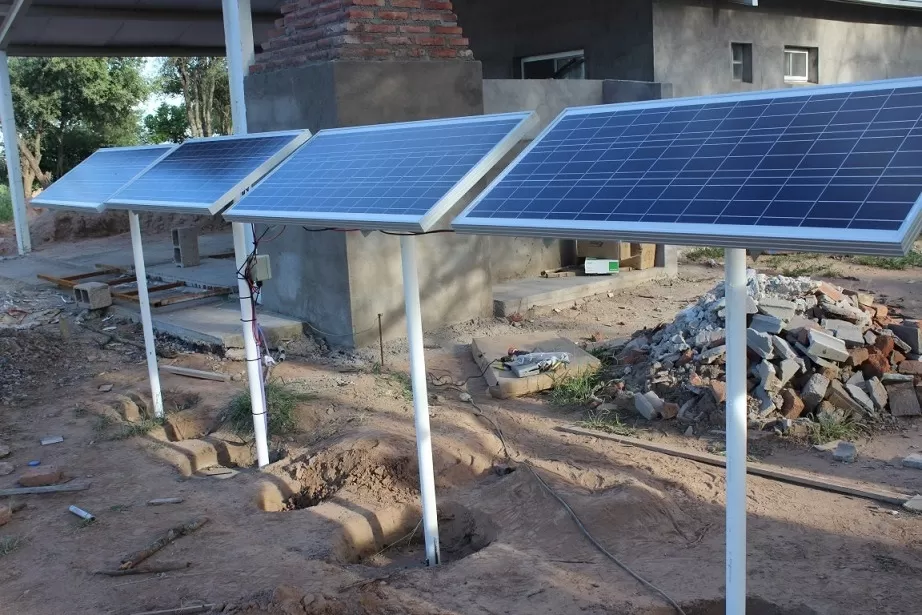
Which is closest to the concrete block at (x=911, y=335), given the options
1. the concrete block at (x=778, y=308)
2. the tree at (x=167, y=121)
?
the concrete block at (x=778, y=308)

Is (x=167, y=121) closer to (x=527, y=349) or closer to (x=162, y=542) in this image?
(x=527, y=349)

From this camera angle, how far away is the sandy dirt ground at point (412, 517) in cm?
476

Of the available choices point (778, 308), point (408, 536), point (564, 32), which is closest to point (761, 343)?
point (778, 308)

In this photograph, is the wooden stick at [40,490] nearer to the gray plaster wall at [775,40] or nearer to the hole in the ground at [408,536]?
the hole in the ground at [408,536]

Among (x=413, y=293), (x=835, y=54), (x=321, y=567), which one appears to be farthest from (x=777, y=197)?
(x=835, y=54)

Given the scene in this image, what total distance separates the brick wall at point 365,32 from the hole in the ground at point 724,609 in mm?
7271

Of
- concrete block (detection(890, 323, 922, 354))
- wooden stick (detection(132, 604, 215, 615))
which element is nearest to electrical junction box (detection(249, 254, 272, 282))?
wooden stick (detection(132, 604, 215, 615))

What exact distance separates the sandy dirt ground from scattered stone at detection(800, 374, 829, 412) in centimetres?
59

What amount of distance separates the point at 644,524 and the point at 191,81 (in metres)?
33.1

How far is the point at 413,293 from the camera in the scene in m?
5.04

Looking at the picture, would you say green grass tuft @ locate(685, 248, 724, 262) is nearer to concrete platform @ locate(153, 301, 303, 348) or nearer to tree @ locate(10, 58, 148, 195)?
concrete platform @ locate(153, 301, 303, 348)

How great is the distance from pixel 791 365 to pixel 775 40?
9.98 m

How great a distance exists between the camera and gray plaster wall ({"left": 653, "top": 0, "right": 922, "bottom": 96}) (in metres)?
13.6

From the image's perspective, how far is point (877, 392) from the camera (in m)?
7.67
